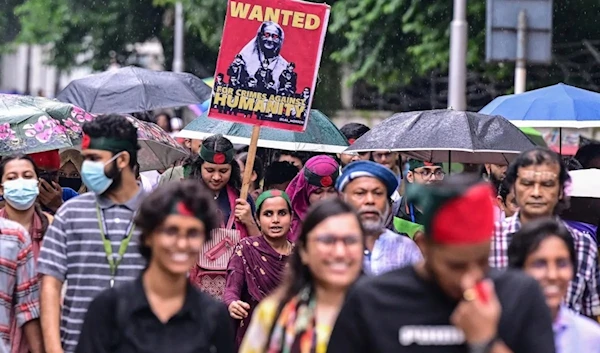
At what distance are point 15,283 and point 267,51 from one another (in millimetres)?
3217

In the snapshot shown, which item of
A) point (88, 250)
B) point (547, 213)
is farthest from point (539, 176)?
point (88, 250)

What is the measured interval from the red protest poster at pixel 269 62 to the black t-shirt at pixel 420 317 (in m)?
5.24

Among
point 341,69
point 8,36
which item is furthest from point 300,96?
point 8,36

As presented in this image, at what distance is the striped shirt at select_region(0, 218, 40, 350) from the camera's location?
689 cm

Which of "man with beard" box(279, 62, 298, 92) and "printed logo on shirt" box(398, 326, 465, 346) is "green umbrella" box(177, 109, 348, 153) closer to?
"man with beard" box(279, 62, 298, 92)

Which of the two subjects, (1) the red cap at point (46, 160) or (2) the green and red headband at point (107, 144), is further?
(1) the red cap at point (46, 160)

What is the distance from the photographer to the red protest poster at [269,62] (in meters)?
9.66

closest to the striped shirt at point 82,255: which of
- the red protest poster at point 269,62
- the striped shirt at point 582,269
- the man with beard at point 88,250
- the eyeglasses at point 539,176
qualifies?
the man with beard at point 88,250

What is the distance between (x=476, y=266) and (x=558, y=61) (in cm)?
1534

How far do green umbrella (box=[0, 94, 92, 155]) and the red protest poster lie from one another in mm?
965

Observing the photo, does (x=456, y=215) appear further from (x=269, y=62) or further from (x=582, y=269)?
(x=269, y=62)

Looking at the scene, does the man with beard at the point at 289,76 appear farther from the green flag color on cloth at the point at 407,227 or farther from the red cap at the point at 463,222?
the red cap at the point at 463,222

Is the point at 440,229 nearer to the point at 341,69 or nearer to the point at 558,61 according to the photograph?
the point at 558,61

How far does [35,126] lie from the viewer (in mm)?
9289
